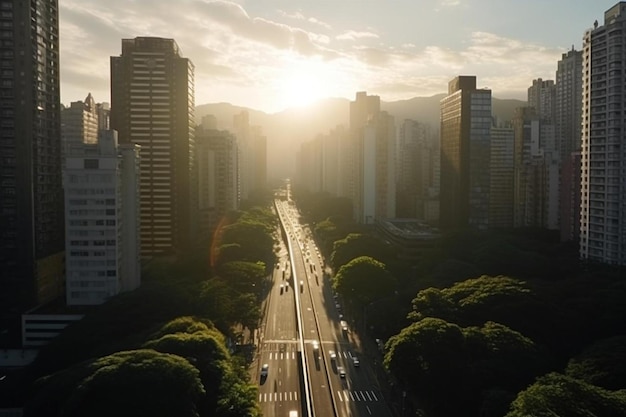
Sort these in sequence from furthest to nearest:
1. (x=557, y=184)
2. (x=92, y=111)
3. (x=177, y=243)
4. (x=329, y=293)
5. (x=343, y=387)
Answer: (x=92, y=111) < (x=557, y=184) < (x=177, y=243) < (x=329, y=293) < (x=343, y=387)

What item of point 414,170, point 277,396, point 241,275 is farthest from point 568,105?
point 277,396

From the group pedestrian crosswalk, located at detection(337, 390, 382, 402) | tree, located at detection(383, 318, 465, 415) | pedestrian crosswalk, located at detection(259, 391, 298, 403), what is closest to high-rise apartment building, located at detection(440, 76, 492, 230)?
tree, located at detection(383, 318, 465, 415)

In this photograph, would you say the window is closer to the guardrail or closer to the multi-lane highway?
the multi-lane highway

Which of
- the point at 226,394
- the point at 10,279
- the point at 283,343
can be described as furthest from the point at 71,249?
the point at 226,394

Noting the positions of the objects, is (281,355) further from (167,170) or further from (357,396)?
(167,170)

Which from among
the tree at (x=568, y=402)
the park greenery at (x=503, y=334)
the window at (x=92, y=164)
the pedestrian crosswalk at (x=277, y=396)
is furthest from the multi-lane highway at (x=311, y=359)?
the window at (x=92, y=164)

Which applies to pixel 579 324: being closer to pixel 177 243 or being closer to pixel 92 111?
pixel 177 243
